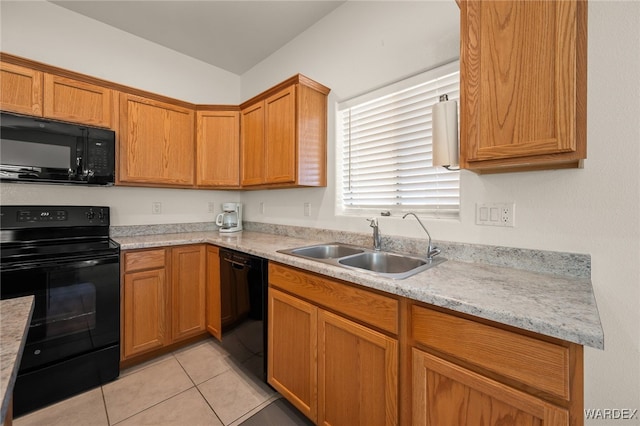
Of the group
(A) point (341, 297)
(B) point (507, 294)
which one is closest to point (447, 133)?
(B) point (507, 294)

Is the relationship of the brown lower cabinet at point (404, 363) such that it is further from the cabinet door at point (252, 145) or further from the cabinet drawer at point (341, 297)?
the cabinet door at point (252, 145)

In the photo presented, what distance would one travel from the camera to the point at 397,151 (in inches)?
71.6

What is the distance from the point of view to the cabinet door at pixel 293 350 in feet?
4.59

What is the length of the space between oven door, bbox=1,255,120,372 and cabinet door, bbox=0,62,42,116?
1.08 meters

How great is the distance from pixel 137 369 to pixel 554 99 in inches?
115

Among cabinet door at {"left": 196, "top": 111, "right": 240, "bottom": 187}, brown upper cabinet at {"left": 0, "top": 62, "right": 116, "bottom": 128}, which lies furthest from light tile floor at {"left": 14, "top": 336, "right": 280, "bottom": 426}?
brown upper cabinet at {"left": 0, "top": 62, "right": 116, "bottom": 128}

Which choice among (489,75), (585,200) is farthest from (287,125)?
(585,200)

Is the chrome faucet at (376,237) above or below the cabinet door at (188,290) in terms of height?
above

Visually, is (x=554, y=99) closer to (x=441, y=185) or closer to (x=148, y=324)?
(x=441, y=185)

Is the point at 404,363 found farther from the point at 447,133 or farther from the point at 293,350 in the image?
the point at 447,133

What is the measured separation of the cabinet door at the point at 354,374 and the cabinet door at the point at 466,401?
4.0 inches

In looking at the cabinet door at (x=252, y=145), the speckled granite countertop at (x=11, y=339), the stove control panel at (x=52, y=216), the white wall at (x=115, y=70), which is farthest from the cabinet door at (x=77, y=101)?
the speckled granite countertop at (x=11, y=339)

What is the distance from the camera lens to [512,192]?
1292 mm

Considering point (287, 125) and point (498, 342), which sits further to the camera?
point (287, 125)
